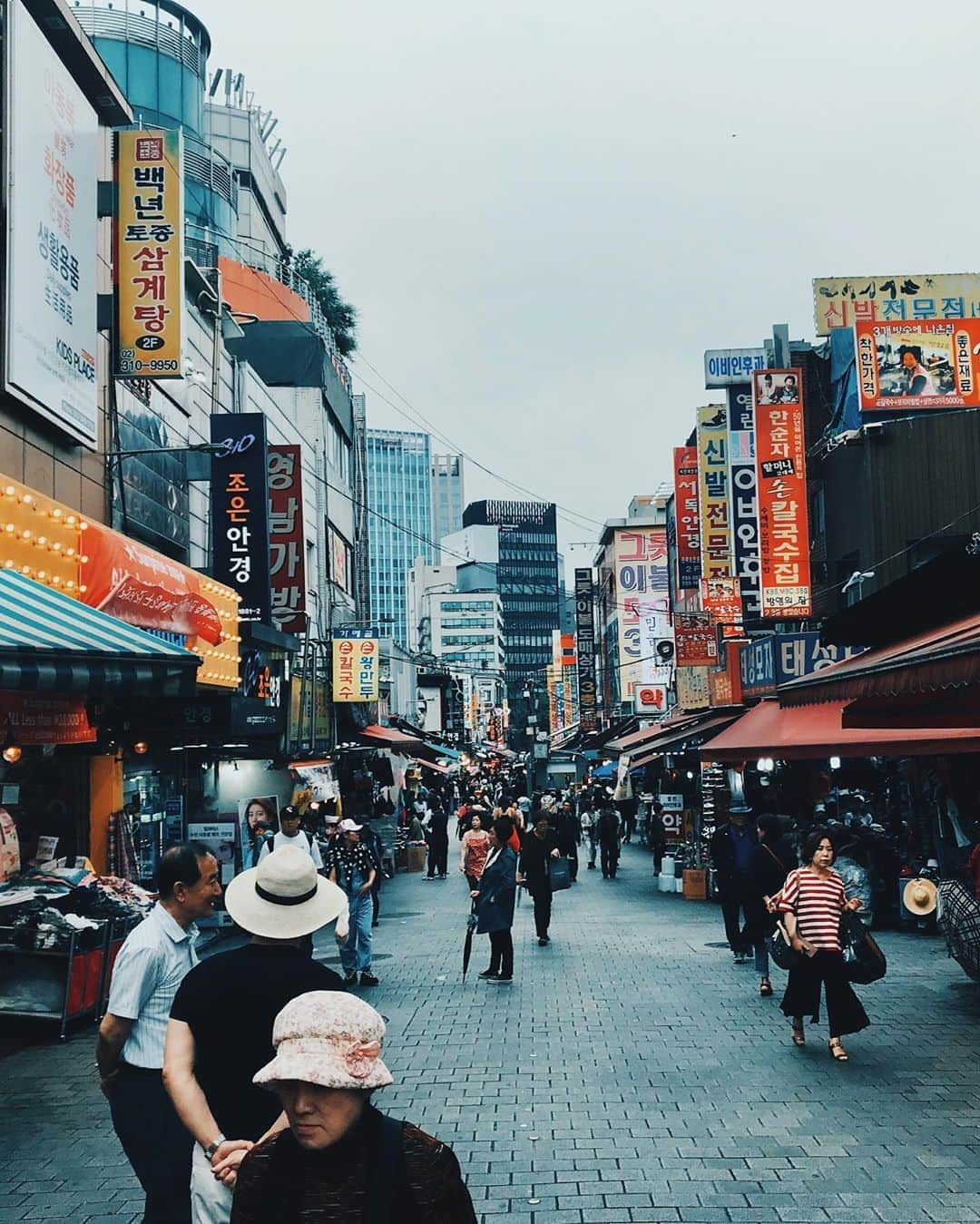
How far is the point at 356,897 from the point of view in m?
12.3

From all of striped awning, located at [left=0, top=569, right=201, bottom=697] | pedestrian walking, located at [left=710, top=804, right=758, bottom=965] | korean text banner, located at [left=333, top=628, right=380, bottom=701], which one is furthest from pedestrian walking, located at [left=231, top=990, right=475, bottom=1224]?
korean text banner, located at [left=333, top=628, right=380, bottom=701]

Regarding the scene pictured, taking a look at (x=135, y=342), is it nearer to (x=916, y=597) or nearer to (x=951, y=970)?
(x=916, y=597)

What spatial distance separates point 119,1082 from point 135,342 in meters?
12.1

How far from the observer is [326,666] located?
28859 millimetres

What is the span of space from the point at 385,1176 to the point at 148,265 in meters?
14.2

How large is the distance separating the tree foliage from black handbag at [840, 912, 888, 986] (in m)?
42.7

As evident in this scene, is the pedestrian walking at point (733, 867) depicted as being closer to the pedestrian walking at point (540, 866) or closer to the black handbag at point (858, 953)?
the pedestrian walking at point (540, 866)

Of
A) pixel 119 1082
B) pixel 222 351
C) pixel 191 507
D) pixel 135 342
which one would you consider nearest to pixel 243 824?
pixel 191 507

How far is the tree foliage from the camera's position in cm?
4991

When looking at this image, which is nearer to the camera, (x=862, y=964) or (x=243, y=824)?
(x=862, y=964)

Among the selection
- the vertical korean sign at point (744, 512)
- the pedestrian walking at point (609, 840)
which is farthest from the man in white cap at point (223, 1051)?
the pedestrian walking at point (609, 840)

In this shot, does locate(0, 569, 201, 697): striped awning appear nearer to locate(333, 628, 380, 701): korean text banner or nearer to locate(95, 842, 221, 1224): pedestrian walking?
locate(95, 842, 221, 1224): pedestrian walking

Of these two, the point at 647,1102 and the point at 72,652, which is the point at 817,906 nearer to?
the point at 647,1102

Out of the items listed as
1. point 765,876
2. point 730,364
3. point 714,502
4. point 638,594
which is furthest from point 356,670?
point 638,594
